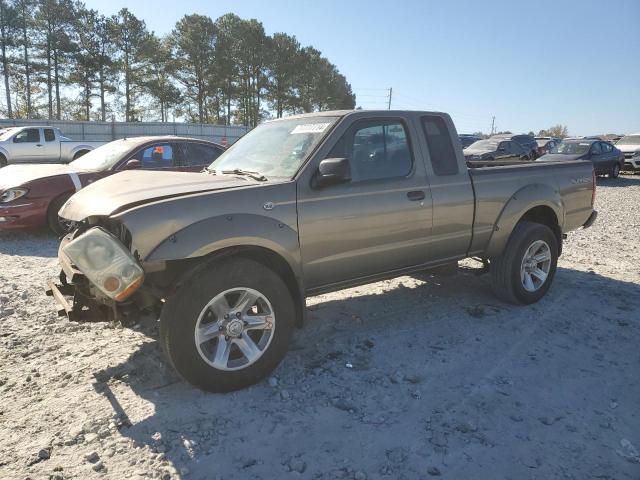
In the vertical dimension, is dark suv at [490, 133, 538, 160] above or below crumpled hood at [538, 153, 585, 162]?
above

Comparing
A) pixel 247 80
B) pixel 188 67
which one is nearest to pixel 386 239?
pixel 188 67

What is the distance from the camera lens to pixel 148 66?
45.2 m

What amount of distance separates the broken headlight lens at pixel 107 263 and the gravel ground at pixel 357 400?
81 centimetres

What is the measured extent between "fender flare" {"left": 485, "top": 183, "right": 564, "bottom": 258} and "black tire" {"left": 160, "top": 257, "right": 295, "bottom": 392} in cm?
238

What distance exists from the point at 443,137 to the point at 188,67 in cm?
4733

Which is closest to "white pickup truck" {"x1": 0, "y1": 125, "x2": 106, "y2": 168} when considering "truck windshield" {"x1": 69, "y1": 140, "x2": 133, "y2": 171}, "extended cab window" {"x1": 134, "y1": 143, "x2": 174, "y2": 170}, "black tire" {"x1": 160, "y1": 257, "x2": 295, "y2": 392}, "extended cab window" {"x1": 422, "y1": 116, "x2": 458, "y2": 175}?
"truck windshield" {"x1": 69, "y1": 140, "x2": 133, "y2": 171}

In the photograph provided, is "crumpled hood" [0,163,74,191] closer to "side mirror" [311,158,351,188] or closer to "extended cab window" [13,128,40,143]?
"side mirror" [311,158,351,188]

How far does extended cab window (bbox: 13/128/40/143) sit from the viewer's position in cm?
1783

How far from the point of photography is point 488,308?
16.3ft

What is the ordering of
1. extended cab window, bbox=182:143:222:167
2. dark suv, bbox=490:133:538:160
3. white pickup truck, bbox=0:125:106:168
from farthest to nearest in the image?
dark suv, bbox=490:133:538:160, white pickup truck, bbox=0:125:106:168, extended cab window, bbox=182:143:222:167

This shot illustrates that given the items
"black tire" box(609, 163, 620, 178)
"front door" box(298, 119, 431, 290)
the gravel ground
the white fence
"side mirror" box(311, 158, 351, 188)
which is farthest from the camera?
the white fence

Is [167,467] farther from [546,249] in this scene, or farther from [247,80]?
[247,80]

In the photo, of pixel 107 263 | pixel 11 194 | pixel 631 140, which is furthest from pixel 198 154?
pixel 631 140

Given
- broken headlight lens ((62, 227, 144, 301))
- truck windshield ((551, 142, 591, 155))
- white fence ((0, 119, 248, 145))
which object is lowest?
broken headlight lens ((62, 227, 144, 301))
